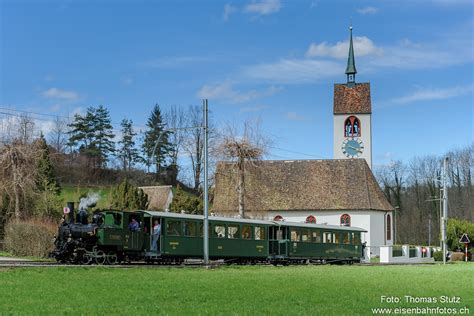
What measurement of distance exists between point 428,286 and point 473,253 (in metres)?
43.9

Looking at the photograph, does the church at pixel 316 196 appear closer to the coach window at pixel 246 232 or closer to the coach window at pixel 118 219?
the coach window at pixel 246 232

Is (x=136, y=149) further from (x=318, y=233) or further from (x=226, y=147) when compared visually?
(x=318, y=233)

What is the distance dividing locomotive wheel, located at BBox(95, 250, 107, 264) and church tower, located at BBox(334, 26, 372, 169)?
5403 centimetres

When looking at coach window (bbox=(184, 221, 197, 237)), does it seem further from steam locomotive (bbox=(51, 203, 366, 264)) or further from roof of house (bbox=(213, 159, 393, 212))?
roof of house (bbox=(213, 159, 393, 212))

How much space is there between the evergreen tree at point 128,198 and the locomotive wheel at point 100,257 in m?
27.1

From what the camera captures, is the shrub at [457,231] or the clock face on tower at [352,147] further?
the clock face on tower at [352,147]

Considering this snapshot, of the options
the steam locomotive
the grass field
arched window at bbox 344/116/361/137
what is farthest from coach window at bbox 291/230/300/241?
arched window at bbox 344/116/361/137

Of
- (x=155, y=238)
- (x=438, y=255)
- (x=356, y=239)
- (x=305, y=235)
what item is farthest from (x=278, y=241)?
(x=438, y=255)

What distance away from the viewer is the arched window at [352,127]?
82.3m

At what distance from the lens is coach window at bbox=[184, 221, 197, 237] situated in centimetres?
3344

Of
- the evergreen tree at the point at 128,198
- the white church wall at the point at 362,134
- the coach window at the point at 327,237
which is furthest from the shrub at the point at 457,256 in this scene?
the evergreen tree at the point at 128,198

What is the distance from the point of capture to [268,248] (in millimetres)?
38812

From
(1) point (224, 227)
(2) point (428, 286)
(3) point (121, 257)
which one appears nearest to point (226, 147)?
(1) point (224, 227)

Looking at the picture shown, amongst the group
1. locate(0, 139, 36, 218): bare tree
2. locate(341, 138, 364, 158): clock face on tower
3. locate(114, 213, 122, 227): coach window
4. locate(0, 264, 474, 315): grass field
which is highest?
locate(341, 138, 364, 158): clock face on tower
